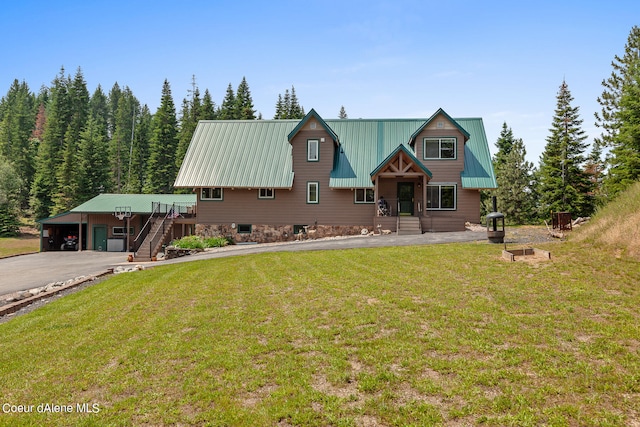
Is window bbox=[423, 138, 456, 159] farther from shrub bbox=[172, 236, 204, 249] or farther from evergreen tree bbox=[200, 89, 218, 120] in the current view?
evergreen tree bbox=[200, 89, 218, 120]

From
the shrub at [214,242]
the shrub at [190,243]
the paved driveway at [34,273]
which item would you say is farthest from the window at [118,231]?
the shrub at [214,242]

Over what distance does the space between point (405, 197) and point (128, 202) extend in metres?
25.2

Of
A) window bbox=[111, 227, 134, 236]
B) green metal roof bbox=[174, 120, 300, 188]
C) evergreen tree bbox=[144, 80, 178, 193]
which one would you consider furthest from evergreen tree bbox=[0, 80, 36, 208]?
green metal roof bbox=[174, 120, 300, 188]

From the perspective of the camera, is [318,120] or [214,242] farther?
[318,120]

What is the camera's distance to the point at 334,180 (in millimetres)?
26141

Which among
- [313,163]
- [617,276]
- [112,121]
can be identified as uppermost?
[112,121]

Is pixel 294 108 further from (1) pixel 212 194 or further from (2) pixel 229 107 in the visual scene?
(1) pixel 212 194

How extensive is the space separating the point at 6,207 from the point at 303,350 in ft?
208

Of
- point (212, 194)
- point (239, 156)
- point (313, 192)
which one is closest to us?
point (313, 192)

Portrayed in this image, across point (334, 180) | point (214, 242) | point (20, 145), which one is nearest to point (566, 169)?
point (334, 180)

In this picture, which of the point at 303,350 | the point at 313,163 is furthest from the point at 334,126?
the point at 303,350

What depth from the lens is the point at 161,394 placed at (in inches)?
188

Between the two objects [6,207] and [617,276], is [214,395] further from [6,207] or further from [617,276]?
[6,207]

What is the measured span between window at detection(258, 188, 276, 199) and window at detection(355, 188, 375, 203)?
581 cm
